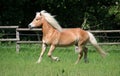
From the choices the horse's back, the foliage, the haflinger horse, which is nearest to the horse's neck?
the haflinger horse

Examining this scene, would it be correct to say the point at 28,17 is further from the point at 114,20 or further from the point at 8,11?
the point at 114,20

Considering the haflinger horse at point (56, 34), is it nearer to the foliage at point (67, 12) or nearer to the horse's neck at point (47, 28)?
the horse's neck at point (47, 28)

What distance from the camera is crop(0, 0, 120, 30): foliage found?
2881cm

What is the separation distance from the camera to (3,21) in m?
28.8

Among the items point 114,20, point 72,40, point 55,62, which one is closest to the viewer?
point 55,62

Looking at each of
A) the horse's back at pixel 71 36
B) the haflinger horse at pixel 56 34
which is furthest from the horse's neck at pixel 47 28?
the horse's back at pixel 71 36

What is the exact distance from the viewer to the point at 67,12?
30.1 m

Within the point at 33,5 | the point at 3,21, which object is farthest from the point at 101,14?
the point at 3,21

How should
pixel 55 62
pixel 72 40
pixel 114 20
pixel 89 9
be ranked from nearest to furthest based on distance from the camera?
pixel 55 62
pixel 72 40
pixel 114 20
pixel 89 9

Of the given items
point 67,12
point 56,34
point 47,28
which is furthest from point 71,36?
point 67,12

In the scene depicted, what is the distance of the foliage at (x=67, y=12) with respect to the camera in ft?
94.5

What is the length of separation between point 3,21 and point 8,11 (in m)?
0.73

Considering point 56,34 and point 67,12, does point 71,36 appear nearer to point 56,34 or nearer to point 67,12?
point 56,34

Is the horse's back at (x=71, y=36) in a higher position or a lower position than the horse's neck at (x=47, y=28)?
lower
